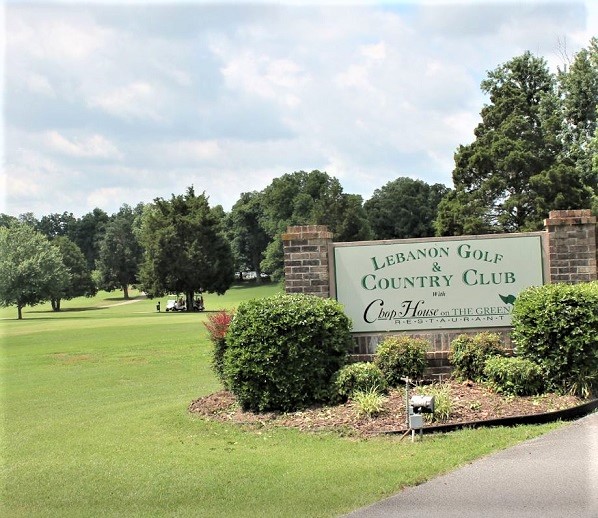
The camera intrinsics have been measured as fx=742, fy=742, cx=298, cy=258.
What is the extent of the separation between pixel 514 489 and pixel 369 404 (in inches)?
132

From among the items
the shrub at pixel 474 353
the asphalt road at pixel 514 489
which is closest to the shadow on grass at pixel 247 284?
the shrub at pixel 474 353

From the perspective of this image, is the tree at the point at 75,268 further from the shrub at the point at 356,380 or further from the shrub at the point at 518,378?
the shrub at the point at 518,378

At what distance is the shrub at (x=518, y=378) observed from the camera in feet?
33.0

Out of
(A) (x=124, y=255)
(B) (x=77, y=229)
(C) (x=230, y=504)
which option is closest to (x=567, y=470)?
(C) (x=230, y=504)

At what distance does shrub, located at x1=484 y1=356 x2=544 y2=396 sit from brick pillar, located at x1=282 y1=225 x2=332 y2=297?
2975mm

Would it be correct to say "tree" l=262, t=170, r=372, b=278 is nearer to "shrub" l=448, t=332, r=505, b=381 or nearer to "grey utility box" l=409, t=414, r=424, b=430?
"shrub" l=448, t=332, r=505, b=381

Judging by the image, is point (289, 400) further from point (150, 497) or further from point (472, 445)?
point (150, 497)

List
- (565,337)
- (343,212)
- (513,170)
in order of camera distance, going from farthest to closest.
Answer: (343,212) < (513,170) < (565,337)

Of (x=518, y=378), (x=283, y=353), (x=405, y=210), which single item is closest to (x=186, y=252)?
(x=405, y=210)

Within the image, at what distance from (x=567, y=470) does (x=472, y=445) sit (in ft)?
4.59

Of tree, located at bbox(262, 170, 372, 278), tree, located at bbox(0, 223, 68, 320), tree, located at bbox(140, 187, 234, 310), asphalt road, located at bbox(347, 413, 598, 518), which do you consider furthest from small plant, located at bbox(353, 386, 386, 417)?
tree, located at bbox(262, 170, 372, 278)

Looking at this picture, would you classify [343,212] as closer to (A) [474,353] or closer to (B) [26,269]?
(B) [26,269]

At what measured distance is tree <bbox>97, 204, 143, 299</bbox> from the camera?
108 metres

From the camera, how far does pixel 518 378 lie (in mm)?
10070
